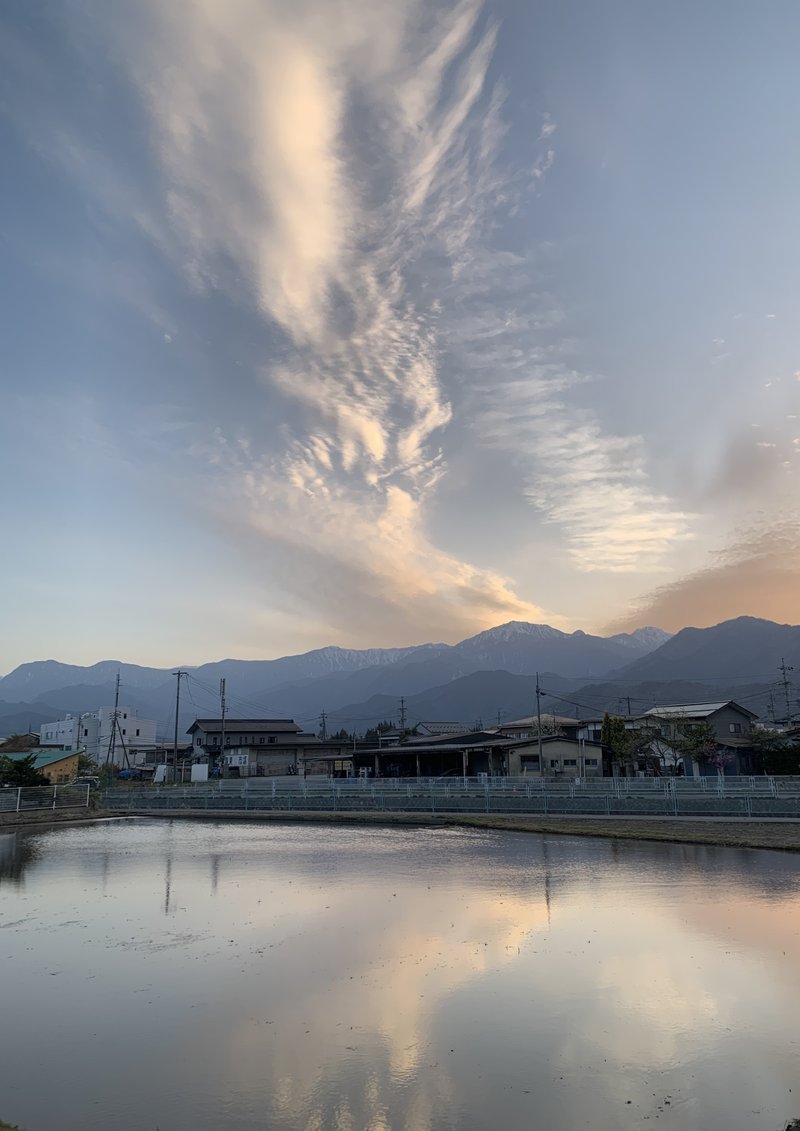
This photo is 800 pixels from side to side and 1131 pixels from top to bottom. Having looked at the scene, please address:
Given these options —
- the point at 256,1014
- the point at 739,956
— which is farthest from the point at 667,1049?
the point at 256,1014

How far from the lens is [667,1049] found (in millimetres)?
8367

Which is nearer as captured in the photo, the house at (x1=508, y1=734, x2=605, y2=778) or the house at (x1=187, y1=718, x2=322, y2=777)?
the house at (x1=508, y1=734, x2=605, y2=778)

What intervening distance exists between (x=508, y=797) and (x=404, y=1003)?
92.4 feet

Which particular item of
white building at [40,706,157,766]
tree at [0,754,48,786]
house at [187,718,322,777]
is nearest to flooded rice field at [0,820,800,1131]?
tree at [0,754,48,786]

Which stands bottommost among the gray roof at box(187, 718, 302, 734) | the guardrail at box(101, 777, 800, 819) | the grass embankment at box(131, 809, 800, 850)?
the grass embankment at box(131, 809, 800, 850)

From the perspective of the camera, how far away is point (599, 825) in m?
30.2

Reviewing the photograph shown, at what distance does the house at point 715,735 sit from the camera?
160 feet

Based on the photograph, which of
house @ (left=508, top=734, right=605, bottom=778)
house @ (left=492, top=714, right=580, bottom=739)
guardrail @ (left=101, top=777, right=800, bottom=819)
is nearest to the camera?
guardrail @ (left=101, top=777, right=800, bottom=819)

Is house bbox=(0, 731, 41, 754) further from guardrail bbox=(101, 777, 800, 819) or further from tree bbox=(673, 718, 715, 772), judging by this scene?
tree bbox=(673, 718, 715, 772)

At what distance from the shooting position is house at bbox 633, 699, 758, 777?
48625mm

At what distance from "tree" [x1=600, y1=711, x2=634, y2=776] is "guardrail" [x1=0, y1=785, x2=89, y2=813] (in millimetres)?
35258

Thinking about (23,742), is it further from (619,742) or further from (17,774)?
(619,742)

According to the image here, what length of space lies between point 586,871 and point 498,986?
35.5 feet

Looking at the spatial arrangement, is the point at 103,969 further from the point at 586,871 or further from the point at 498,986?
the point at 586,871
